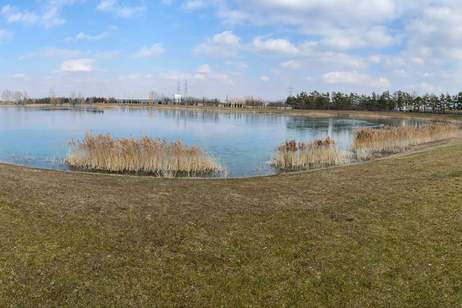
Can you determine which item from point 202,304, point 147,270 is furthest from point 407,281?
point 147,270

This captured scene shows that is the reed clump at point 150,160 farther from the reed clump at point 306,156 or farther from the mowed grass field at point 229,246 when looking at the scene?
the mowed grass field at point 229,246

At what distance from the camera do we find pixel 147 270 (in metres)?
5.93

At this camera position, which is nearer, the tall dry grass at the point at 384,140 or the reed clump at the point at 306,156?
the reed clump at the point at 306,156

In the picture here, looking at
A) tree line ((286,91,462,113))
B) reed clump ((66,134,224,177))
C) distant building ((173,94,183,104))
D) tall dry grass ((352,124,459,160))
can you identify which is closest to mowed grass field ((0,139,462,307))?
reed clump ((66,134,224,177))

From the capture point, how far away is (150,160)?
17750 mm

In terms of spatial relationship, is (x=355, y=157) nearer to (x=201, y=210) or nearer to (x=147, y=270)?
(x=201, y=210)

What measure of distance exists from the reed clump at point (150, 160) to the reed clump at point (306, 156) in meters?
3.57

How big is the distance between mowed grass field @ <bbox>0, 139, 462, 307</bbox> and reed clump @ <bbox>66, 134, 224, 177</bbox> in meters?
6.69

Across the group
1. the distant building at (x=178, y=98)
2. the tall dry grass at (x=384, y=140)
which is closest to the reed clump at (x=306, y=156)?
the tall dry grass at (x=384, y=140)

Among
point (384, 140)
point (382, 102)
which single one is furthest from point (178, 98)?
point (384, 140)

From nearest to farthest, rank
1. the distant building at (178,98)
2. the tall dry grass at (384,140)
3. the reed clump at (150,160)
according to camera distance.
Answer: the reed clump at (150,160) < the tall dry grass at (384,140) < the distant building at (178,98)

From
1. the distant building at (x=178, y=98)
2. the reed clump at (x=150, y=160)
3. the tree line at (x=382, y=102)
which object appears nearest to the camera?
the reed clump at (x=150, y=160)

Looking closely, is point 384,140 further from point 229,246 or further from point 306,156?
point 229,246

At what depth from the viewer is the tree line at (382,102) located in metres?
86.1
